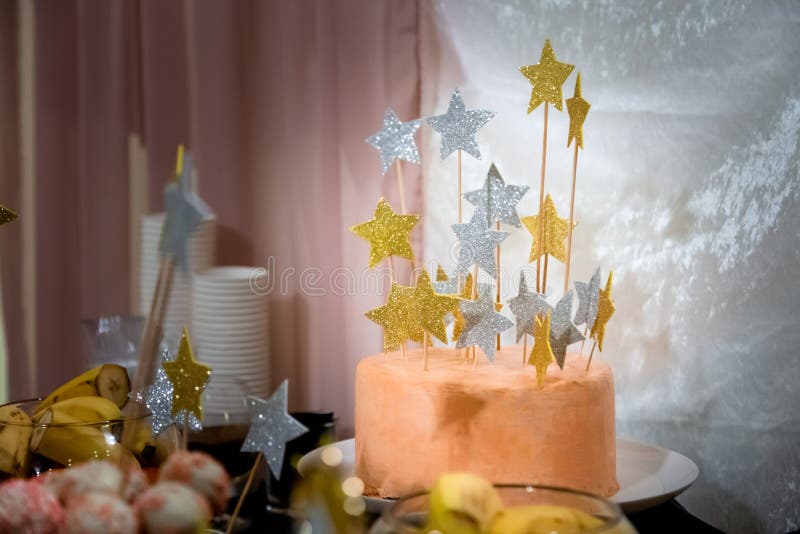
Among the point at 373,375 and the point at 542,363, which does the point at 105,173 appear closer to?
the point at 373,375

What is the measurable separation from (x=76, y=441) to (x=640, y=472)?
0.60 m

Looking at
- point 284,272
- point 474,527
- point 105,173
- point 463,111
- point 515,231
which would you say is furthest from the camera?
point 105,173

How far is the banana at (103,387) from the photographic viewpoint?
0.81 meters

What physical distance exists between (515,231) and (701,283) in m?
0.29

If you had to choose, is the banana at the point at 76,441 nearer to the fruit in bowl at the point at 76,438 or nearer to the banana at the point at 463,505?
the fruit in bowl at the point at 76,438

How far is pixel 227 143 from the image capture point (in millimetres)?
1584

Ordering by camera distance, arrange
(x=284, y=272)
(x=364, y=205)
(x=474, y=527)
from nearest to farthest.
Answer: (x=474, y=527)
(x=364, y=205)
(x=284, y=272)

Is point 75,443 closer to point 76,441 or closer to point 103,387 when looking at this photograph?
point 76,441

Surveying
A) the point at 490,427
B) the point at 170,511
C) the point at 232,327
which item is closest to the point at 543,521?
the point at 170,511

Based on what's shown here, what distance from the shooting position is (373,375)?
92 cm

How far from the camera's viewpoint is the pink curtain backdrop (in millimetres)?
1425

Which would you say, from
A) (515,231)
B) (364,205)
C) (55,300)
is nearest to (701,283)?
(515,231)

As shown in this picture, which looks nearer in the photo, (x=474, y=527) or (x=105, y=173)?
(x=474, y=527)

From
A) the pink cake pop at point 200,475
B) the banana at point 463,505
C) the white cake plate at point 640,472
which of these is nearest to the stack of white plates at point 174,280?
the white cake plate at point 640,472
